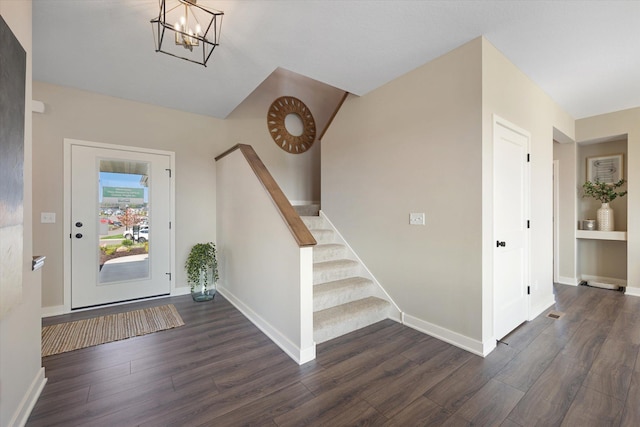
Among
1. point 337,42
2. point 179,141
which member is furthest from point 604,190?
point 179,141

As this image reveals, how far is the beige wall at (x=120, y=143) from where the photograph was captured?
295 centimetres

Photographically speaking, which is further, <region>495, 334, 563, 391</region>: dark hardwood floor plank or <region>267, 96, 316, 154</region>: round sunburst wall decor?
<region>267, 96, 316, 154</region>: round sunburst wall decor

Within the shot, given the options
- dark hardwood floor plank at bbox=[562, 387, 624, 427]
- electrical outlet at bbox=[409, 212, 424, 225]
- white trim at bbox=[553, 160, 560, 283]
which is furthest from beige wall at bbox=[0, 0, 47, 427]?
white trim at bbox=[553, 160, 560, 283]

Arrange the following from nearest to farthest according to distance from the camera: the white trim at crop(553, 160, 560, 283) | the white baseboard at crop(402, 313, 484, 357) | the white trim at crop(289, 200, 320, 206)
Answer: the white baseboard at crop(402, 313, 484, 357) < the white trim at crop(553, 160, 560, 283) < the white trim at crop(289, 200, 320, 206)

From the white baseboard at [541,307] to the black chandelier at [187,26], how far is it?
390cm

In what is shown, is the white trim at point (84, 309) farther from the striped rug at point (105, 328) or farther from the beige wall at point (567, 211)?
the beige wall at point (567, 211)

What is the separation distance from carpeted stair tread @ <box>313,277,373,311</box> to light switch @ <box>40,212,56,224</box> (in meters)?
3.03

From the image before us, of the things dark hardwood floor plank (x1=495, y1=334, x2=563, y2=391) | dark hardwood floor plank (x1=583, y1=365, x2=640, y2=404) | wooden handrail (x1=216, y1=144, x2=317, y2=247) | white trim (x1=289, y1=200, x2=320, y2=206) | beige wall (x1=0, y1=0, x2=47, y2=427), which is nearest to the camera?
beige wall (x1=0, y1=0, x2=47, y2=427)

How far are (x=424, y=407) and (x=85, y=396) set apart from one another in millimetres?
2155

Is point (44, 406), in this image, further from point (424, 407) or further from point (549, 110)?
point (549, 110)

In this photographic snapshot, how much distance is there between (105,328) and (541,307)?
4774 mm

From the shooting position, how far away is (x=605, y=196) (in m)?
4.07

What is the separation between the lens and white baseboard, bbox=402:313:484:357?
2.20 m

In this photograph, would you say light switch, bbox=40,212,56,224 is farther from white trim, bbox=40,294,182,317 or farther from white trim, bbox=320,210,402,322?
white trim, bbox=320,210,402,322
